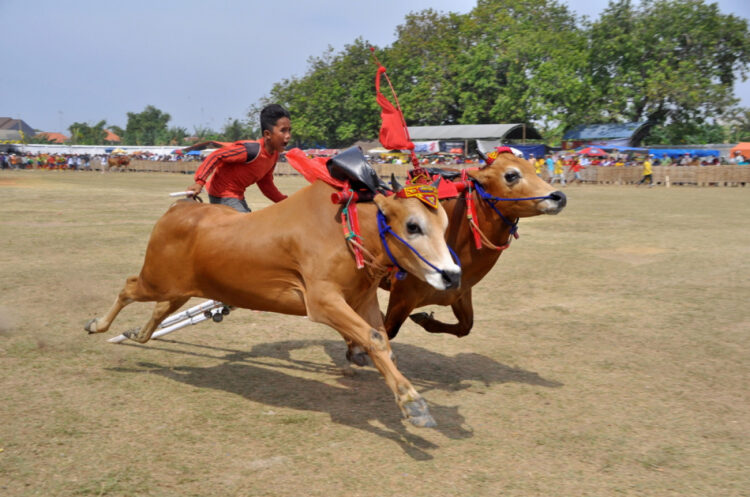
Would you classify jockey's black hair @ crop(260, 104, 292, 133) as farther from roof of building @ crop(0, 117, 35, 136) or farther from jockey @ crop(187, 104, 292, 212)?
roof of building @ crop(0, 117, 35, 136)

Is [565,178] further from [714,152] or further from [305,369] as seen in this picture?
[305,369]

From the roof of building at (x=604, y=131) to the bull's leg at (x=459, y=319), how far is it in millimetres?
63822

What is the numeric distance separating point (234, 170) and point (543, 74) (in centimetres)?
6668

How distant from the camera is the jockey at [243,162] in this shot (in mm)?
7418

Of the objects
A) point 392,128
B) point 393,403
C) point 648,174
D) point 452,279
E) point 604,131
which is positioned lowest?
Answer: point 393,403

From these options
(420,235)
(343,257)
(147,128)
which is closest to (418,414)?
(420,235)

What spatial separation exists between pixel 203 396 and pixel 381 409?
5.79ft

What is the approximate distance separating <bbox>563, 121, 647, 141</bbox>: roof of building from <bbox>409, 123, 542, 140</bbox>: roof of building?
12.2 ft

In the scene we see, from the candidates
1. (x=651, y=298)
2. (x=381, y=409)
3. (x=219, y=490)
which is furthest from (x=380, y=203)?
(x=651, y=298)

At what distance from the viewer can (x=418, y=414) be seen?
16.7 feet

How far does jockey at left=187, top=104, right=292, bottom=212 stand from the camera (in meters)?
7.42

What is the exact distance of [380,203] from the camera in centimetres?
579

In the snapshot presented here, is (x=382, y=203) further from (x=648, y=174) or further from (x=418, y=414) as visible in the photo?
(x=648, y=174)

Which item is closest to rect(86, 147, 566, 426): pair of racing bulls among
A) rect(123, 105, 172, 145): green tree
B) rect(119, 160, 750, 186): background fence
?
rect(119, 160, 750, 186): background fence
